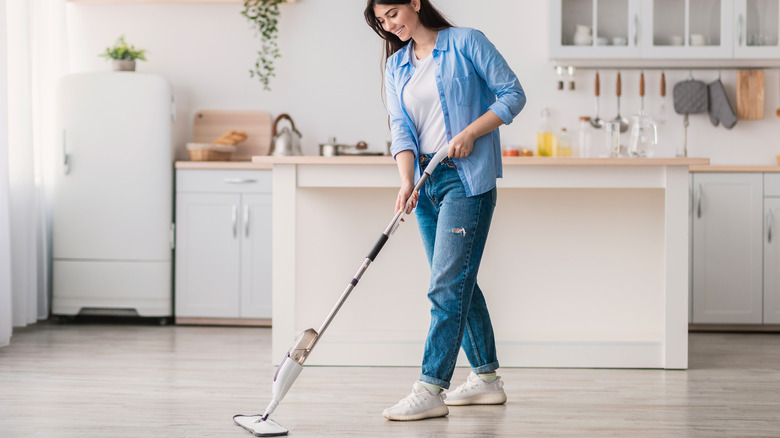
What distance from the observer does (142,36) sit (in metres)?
4.41

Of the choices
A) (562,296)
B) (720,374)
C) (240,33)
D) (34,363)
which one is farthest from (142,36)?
(720,374)

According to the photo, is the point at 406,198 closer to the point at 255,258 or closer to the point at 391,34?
the point at 391,34

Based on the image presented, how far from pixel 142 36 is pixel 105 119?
739 mm

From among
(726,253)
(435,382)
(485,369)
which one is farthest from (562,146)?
(435,382)

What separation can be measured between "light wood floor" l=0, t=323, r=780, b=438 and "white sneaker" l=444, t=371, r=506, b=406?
0.03m

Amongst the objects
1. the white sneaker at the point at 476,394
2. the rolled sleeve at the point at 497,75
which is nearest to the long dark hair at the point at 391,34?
the rolled sleeve at the point at 497,75

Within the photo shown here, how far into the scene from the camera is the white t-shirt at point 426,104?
2102mm

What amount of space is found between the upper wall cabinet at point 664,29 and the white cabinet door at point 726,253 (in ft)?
2.35

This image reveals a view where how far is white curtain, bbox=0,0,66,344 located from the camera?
3.65 metres

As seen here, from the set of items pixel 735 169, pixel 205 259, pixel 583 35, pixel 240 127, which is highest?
pixel 583 35

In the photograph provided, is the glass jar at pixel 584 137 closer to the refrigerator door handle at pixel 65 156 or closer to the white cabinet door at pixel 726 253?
the white cabinet door at pixel 726 253

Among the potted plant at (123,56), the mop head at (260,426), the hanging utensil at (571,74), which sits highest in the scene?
the potted plant at (123,56)

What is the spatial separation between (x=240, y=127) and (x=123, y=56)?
2.33 ft

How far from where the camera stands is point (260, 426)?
197 cm
